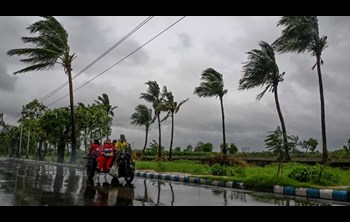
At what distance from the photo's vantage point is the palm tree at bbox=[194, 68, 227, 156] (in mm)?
33031

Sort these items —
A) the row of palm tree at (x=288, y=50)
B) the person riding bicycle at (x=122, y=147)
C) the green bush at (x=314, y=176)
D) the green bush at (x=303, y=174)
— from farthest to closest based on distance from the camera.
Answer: the row of palm tree at (x=288, y=50)
the person riding bicycle at (x=122, y=147)
the green bush at (x=303, y=174)
the green bush at (x=314, y=176)

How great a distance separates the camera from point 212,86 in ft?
109

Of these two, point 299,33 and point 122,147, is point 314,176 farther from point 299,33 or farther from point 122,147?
point 299,33

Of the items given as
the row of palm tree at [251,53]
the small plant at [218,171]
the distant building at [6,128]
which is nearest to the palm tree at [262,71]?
the row of palm tree at [251,53]

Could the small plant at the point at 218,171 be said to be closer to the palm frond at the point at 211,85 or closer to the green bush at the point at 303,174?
the green bush at the point at 303,174

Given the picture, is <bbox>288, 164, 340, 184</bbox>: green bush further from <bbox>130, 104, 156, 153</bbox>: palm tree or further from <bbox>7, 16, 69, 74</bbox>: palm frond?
<bbox>130, 104, 156, 153</bbox>: palm tree

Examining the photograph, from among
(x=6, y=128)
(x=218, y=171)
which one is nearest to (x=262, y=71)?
(x=218, y=171)

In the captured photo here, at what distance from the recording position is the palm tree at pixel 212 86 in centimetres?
3303

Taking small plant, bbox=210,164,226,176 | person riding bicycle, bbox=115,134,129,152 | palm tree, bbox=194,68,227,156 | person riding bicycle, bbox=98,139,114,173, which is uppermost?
palm tree, bbox=194,68,227,156

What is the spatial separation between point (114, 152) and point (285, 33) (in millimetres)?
16077

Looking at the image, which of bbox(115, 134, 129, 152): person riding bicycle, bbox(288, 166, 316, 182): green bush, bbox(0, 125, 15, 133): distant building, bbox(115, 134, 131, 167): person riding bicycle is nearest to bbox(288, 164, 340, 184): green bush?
bbox(288, 166, 316, 182): green bush
